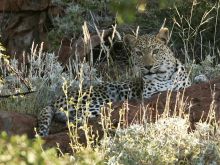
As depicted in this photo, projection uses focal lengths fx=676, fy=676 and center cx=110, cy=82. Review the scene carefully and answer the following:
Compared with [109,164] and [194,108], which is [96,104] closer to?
[194,108]

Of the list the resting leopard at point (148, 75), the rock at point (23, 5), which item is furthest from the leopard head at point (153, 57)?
Answer: the rock at point (23, 5)

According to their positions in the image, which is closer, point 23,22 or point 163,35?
point 163,35

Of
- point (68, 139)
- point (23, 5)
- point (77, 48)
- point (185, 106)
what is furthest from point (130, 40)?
point (23, 5)

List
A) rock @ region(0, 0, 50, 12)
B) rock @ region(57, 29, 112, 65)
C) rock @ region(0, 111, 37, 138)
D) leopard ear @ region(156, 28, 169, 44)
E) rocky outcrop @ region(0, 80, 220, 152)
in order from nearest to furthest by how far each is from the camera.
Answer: rocky outcrop @ region(0, 80, 220, 152) → rock @ region(0, 111, 37, 138) → leopard ear @ region(156, 28, 169, 44) → rock @ region(57, 29, 112, 65) → rock @ region(0, 0, 50, 12)

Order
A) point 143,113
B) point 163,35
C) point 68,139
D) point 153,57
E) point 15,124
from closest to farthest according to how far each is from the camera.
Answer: point 68,139 → point 143,113 → point 15,124 → point 153,57 → point 163,35

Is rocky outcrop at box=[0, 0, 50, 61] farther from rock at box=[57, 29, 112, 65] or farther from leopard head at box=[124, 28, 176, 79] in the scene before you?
leopard head at box=[124, 28, 176, 79]

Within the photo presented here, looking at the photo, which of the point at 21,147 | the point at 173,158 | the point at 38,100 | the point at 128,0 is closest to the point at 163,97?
the point at 38,100

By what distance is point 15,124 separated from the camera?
7676mm

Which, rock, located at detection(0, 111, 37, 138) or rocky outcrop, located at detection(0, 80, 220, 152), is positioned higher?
rocky outcrop, located at detection(0, 80, 220, 152)

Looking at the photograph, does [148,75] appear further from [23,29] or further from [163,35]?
[23,29]

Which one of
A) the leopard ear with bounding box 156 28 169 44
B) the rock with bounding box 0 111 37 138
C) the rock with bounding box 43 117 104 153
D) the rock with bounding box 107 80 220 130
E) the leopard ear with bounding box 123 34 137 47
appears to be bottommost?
the rock with bounding box 0 111 37 138

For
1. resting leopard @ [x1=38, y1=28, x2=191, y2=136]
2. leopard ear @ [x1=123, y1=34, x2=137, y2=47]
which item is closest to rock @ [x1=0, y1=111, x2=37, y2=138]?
resting leopard @ [x1=38, y1=28, x2=191, y2=136]

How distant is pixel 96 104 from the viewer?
880 centimetres

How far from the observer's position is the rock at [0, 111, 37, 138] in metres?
7.61
